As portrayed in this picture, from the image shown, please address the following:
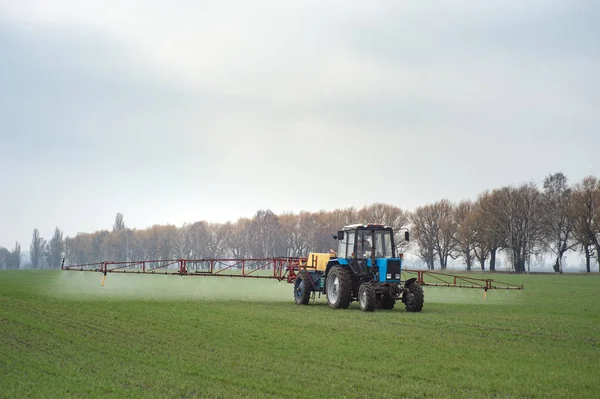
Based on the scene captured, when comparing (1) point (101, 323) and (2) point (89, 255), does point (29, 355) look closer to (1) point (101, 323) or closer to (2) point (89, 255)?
(1) point (101, 323)

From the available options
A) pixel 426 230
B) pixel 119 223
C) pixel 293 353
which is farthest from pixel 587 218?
pixel 119 223

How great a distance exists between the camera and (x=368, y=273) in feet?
78.3

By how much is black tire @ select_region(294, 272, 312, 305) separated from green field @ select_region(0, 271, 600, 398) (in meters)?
3.87

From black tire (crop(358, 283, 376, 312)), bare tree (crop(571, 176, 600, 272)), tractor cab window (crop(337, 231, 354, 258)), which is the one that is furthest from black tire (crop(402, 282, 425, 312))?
bare tree (crop(571, 176, 600, 272))

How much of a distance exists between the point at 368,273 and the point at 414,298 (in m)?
1.94

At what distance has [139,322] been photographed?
1858 cm

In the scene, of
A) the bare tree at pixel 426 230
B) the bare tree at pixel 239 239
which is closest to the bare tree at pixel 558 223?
the bare tree at pixel 426 230

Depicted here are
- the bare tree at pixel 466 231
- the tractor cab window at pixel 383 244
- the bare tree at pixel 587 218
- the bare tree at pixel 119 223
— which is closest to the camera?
the tractor cab window at pixel 383 244

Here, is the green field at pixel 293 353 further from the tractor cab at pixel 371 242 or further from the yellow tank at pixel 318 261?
the yellow tank at pixel 318 261

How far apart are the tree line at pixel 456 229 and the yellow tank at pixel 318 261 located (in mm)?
63474

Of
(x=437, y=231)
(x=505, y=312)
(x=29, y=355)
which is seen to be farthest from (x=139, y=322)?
(x=437, y=231)

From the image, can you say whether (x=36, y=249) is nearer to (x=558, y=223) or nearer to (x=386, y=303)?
(x=558, y=223)

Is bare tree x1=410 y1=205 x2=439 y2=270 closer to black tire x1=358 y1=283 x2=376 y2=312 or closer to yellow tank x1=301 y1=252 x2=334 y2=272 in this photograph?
yellow tank x1=301 y1=252 x2=334 y2=272

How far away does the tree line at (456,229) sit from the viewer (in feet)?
277
